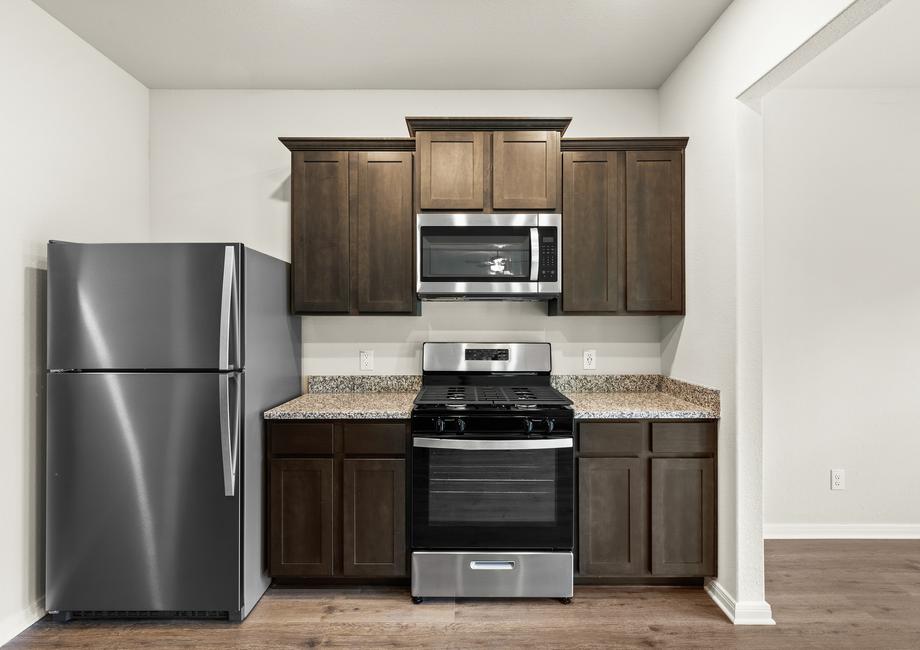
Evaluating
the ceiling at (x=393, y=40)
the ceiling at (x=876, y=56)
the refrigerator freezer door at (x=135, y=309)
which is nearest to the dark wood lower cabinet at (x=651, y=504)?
the refrigerator freezer door at (x=135, y=309)

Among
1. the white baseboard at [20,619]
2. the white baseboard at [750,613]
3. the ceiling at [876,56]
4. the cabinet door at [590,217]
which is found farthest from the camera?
the cabinet door at [590,217]

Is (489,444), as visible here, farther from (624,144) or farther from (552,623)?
(624,144)

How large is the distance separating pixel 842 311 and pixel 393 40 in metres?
3.09

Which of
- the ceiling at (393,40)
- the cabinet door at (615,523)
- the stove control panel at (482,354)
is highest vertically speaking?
the ceiling at (393,40)

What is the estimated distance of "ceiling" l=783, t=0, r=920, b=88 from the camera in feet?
8.00

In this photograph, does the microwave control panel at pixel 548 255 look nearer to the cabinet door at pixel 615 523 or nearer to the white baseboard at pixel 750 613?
the cabinet door at pixel 615 523

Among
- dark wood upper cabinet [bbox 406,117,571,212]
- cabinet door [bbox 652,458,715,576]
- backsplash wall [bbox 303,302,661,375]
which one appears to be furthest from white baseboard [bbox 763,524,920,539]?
dark wood upper cabinet [bbox 406,117,571,212]

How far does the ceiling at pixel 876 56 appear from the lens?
8.00 ft

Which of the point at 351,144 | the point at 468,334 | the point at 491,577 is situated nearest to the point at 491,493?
the point at 491,577

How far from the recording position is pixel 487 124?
278 centimetres

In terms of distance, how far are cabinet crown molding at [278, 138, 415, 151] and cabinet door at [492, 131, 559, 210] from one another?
50 cm

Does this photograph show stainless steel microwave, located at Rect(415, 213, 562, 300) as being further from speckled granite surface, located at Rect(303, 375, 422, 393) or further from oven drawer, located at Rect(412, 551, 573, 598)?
oven drawer, located at Rect(412, 551, 573, 598)

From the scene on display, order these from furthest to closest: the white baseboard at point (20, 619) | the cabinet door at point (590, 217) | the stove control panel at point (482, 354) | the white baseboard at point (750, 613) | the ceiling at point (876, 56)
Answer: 1. the stove control panel at point (482, 354)
2. the cabinet door at point (590, 217)
3. the ceiling at point (876, 56)
4. the white baseboard at point (750, 613)
5. the white baseboard at point (20, 619)

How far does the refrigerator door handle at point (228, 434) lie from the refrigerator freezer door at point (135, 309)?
109 millimetres
